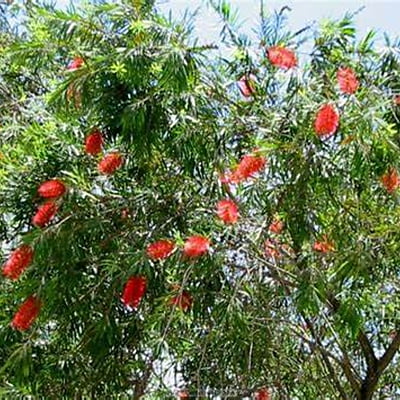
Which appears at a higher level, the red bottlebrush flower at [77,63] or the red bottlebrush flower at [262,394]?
the red bottlebrush flower at [77,63]

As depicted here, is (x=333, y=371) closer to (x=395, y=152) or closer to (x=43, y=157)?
(x=395, y=152)

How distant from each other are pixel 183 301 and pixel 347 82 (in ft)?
2.02

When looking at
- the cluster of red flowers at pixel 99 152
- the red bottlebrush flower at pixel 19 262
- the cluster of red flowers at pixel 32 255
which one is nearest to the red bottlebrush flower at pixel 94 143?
the cluster of red flowers at pixel 99 152

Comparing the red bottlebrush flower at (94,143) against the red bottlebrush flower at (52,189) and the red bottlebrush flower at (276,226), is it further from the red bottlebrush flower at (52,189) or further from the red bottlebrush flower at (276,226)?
the red bottlebrush flower at (276,226)

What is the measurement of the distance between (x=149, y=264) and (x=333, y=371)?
71cm

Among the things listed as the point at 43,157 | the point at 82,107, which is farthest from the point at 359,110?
the point at 43,157

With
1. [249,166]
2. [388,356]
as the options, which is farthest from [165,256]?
[388,356]

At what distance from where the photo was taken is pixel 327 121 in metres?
1.54

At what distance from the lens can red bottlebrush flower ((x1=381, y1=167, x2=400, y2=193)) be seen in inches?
65.4

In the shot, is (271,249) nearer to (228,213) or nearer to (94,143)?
(228,213)

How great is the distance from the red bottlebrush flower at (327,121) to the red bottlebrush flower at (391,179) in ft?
0.61

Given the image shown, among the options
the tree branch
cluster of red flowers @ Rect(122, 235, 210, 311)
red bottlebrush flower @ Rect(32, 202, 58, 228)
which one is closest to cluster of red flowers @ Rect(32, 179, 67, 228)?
red bottlebrush flower @ Rect(32, 202, 58, 228)

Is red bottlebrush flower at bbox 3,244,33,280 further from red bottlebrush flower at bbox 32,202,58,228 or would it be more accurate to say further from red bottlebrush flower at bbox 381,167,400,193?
red bottlebrush flower at bbox 381,167,400,193

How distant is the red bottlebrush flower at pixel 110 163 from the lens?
1.88m
